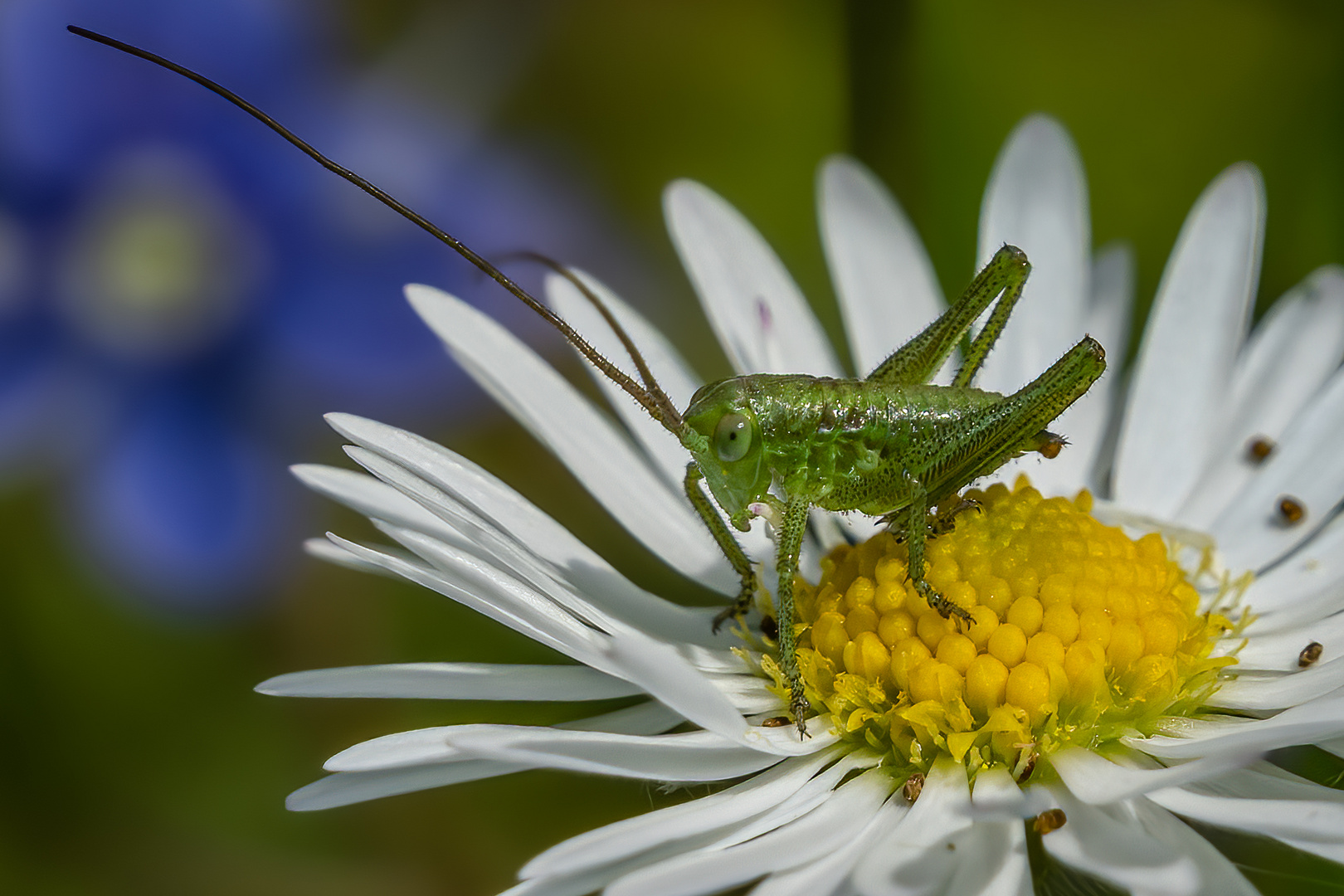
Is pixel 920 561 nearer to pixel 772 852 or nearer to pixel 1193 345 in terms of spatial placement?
pixel 772 852

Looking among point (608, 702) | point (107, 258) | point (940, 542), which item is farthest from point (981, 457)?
point (107, 258)

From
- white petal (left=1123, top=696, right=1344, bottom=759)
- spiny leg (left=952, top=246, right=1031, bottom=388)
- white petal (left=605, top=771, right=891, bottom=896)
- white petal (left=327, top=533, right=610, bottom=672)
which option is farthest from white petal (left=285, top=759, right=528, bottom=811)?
spiny leg (left=952, top=246, right=1031, bottom=388)

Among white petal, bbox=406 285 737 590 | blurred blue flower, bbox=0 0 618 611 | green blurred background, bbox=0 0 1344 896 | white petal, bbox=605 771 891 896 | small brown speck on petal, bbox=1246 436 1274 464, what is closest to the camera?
white petal, bbox=605 771 891 896

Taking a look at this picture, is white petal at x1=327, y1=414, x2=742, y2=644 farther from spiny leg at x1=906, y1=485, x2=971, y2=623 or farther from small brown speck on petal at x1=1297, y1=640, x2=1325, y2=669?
small brown speck on petal at x1=1297, y1=640, x2=1325, y2=669

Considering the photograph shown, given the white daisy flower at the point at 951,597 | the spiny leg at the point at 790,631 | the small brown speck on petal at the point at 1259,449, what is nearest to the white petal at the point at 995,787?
the white daisy flower at the point at 951,597

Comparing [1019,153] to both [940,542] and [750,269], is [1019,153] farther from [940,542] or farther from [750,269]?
[940,542]

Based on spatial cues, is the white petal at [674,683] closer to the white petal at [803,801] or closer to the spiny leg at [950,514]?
the white petal at [803,801]
